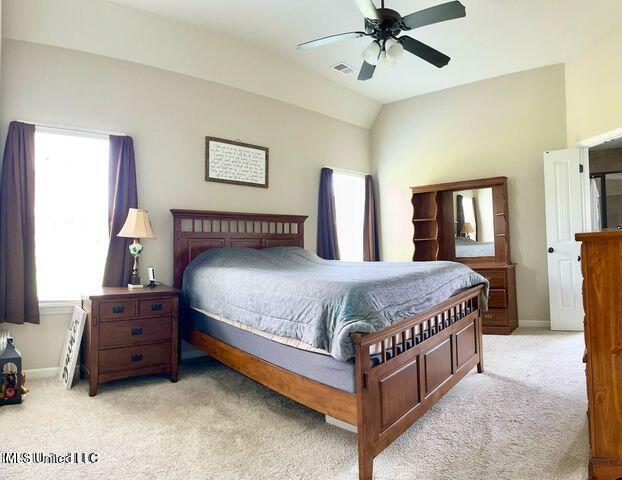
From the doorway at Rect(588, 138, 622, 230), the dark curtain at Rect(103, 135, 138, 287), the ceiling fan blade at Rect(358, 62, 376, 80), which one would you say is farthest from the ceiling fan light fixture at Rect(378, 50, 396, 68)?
the doorway at Rect(588, 138, 622, 230)

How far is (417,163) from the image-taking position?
18.8 ft

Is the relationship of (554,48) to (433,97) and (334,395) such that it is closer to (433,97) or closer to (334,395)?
(433,97)

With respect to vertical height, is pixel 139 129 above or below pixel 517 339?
above

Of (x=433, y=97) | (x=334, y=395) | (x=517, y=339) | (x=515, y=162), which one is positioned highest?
(x=433, y=97)

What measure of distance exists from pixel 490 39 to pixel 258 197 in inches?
123

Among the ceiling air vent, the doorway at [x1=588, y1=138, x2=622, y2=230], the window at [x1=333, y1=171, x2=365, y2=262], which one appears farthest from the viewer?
the doorway at [x1=588, y1=138, x2=622, y2=230]

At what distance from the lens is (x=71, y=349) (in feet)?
9.92

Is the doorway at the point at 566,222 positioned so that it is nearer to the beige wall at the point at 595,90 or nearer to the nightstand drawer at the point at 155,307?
the beige wall at the point at 595,90

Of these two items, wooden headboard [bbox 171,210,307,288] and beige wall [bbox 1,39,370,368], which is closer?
beige wall [bbox 1,39,370,368]

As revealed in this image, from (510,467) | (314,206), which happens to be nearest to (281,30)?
(314,206)

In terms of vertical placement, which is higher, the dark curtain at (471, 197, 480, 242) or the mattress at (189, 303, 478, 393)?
the dark curtain at (471, 197, 480, 242)

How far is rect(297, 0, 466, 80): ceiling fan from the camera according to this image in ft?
8.24

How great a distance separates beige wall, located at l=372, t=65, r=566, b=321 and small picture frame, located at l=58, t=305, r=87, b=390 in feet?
14.2

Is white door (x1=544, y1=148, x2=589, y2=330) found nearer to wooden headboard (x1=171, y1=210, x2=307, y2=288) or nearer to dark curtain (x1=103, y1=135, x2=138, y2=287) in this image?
wooden headboard (x1=171, y1=210, x2=307, y2=288)
